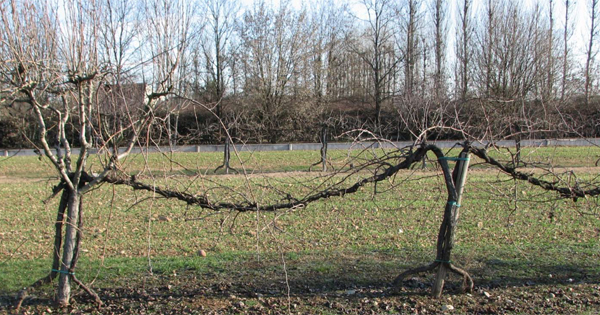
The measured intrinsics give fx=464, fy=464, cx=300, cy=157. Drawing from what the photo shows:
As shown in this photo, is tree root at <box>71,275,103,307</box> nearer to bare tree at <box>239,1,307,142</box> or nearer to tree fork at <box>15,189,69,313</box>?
tree fork at <box>15,189,69,313</box>

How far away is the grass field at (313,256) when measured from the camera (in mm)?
4453

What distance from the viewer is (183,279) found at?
5137mm

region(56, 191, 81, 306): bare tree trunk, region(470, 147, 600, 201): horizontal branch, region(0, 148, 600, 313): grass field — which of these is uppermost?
region(470, 147, 600, 201): horizontal branch

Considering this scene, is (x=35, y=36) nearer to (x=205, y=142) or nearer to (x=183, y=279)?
(x=183, y=279)

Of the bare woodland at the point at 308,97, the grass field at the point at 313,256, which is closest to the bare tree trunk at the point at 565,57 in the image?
the bare woodland at the point at 308,97

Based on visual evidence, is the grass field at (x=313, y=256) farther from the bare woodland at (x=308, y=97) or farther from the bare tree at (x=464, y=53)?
the bare tree at (x=464, y=53)

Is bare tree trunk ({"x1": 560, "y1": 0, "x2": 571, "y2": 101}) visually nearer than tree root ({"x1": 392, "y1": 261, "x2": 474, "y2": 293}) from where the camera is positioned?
No

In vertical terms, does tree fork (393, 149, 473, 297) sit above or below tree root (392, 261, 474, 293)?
above

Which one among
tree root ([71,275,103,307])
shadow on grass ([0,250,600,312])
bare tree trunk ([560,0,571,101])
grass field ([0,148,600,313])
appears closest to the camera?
tree root ([71,275,103,307])

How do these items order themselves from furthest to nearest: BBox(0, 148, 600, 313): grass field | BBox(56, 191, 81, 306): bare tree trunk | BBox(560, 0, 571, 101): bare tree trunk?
1. BBox(560, 0, 571, 101): bare tree trunk
2. BBox(0, 148, 600, 313): grass field
3. BBox(56, 191, 81, 306): bare tree trunk

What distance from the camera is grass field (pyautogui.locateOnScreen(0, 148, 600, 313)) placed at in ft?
14.6

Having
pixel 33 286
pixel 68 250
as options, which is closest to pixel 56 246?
pixel 68 250

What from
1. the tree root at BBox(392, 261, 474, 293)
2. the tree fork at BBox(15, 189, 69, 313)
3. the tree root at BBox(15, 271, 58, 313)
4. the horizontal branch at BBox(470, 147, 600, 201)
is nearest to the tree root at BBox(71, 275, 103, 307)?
the tree fork at BBox(15, 189, 69, 313)

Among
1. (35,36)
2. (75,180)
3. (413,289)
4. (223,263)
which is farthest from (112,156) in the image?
(413,289)
